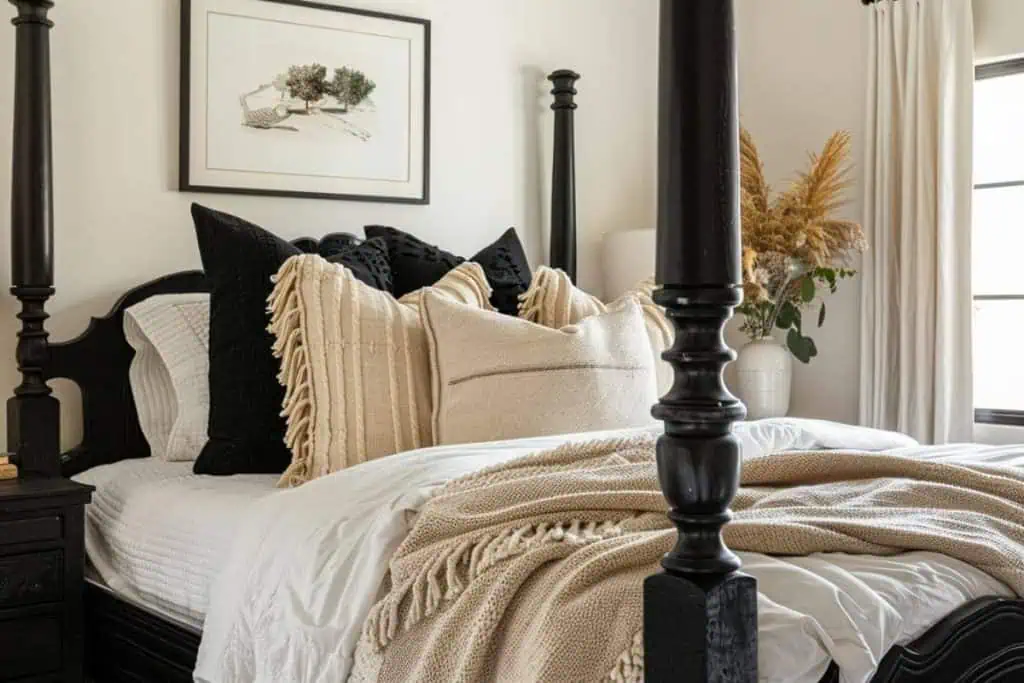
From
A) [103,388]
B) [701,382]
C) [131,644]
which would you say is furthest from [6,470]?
[701,382]

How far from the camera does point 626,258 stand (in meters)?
4.17

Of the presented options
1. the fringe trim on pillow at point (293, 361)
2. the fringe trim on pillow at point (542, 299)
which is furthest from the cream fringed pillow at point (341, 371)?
the fringe trim on pillow at point (542, 299)

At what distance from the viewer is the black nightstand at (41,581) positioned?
2.62 m

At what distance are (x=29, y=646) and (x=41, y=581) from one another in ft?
0.45

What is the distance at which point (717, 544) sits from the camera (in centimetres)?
148

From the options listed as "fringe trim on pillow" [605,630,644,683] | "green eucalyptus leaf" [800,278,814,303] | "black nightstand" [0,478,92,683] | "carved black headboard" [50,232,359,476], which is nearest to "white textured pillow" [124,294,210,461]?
"carved black headboard" [50,232,359,476]

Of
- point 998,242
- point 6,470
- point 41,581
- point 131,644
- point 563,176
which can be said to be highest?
point 563,176

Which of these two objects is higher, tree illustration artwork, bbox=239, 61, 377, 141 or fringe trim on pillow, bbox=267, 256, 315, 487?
tree illustration artwork, bbox=239, 61, 377, 141

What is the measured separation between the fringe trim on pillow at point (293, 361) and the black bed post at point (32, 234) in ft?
2.15

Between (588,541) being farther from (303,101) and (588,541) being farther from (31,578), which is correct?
(303,101)

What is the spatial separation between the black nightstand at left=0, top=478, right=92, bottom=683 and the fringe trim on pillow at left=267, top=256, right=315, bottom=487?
0.49 metres

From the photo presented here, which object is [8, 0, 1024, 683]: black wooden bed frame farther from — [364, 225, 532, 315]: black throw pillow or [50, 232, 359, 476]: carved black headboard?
[50, 232, 359, 476]: carved black headboard

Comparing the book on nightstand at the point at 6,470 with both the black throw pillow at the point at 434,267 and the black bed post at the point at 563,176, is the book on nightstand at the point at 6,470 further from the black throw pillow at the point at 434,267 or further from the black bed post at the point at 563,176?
the black bed post at the point at 563,176

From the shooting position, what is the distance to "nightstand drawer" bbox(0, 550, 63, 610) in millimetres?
2619
